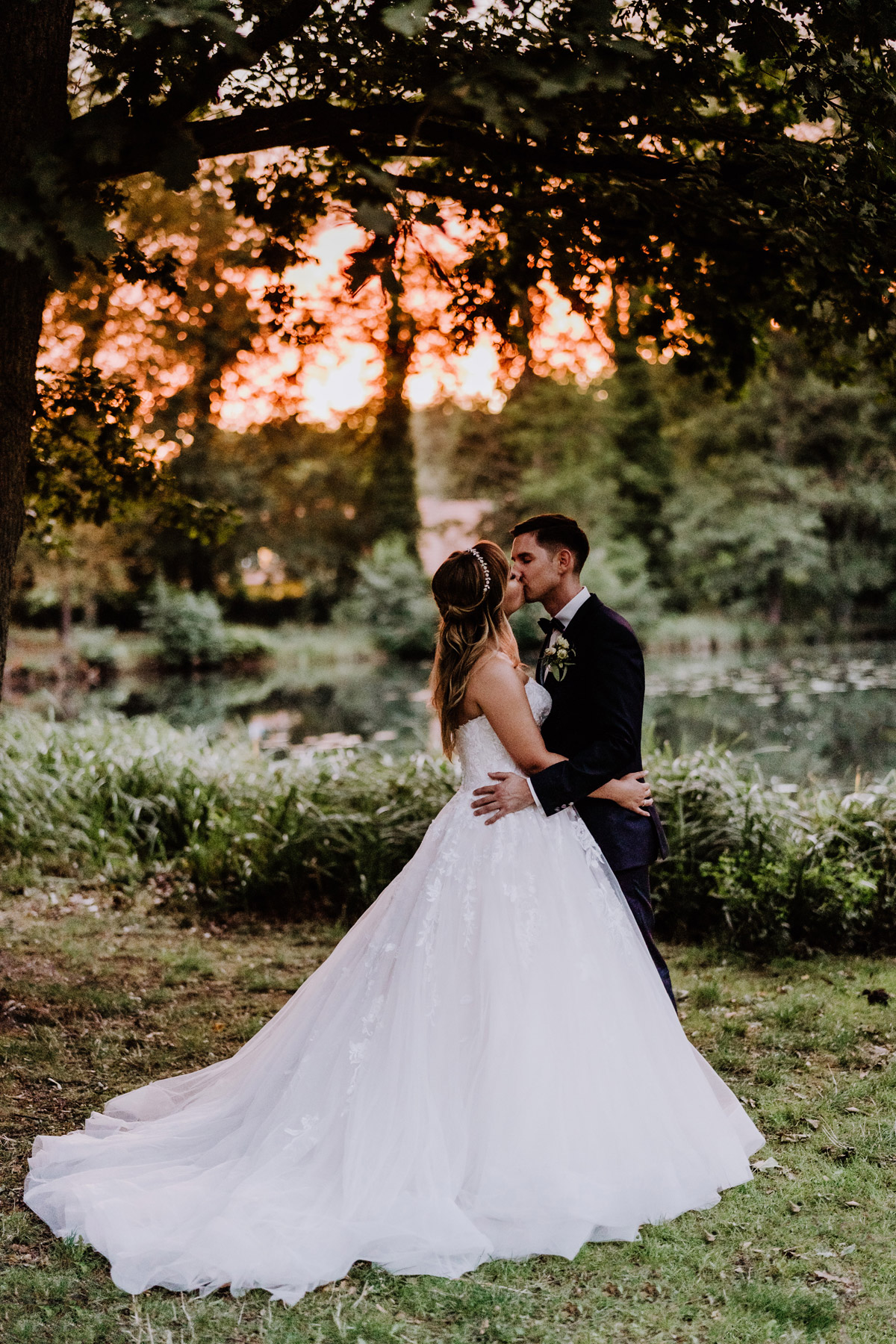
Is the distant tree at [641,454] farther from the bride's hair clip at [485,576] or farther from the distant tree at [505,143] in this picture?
the bride's hair clip at [485,576]

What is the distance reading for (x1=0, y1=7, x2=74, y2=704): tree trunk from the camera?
423 centimetres

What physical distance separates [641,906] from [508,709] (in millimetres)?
934

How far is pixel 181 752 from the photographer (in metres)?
10.3

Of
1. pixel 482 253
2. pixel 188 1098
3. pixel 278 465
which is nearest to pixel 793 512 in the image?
pixel 278 465

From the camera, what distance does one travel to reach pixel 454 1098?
3.54 metres

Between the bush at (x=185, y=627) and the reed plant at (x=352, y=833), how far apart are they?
70.7ft

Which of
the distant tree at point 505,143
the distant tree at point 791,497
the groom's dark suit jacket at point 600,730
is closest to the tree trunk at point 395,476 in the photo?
the distant tree at point 791,497

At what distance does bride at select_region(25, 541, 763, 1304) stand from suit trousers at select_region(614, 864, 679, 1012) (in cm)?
12

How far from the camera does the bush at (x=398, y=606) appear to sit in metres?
34.1

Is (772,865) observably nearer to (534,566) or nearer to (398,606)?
(534,566)

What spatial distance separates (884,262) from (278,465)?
1402 inches

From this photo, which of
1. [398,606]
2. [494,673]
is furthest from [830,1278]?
[398,606]

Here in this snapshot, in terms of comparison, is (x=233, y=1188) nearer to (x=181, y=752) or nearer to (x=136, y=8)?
(x=136, y=8)

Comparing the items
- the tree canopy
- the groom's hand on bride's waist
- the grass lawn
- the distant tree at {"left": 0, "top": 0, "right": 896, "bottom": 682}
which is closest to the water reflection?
the grass lawn
